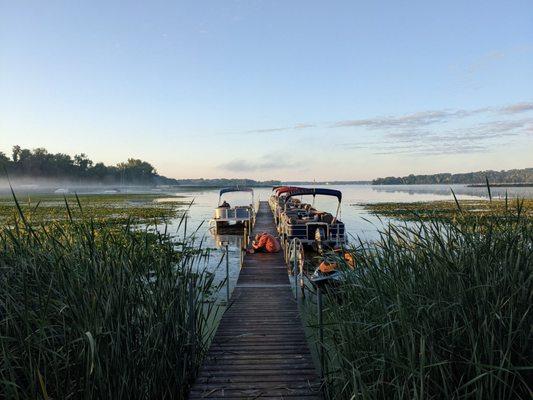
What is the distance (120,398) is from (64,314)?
870 millimetres

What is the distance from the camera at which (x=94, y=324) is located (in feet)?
10.3

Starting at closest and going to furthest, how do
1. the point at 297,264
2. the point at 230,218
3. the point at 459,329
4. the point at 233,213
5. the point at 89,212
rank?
the point at 459,329 → the point at 297,264 → the point at 89,212 → the point at 230,218 → the point at 233,213

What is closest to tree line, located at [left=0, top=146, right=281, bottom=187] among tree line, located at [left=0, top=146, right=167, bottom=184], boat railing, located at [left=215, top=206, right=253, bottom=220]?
tree line, located at [left=0, top=146, right=167, bottom=184]

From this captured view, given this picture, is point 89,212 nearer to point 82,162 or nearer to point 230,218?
point 230,218

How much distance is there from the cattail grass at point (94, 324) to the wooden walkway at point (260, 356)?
1.63 ft

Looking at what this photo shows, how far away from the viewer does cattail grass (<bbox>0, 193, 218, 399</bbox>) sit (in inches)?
115

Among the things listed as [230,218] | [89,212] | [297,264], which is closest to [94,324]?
[297,264]

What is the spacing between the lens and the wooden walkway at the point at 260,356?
15.2 ft

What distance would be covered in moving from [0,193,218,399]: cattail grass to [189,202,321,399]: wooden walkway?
→ 0.50 meters

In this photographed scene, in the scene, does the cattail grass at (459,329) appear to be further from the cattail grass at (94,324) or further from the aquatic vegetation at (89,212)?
the aquatic vegetation at (89,212)

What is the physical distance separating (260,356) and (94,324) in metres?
3.05

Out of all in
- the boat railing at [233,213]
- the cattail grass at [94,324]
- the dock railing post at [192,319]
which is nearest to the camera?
the cattail grass at [94,324]

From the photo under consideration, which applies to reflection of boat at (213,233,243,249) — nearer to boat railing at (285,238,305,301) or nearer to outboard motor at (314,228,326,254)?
outboard motor at (314,228,326,254)

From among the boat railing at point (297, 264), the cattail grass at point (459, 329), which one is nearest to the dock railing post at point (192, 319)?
the cattail grass at point (459, 329)
